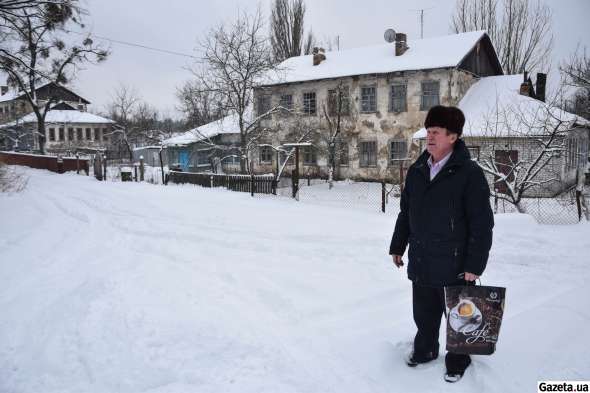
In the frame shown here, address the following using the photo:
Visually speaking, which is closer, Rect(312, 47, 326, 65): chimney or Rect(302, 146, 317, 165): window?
Rect(302, 146, 317, 165): window

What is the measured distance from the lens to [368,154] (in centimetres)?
2305

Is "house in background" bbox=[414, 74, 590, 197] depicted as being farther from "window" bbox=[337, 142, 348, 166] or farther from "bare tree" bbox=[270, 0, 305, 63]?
"bare tree" bbox=[270, 0, 305, 63]

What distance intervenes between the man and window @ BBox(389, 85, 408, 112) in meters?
19.7

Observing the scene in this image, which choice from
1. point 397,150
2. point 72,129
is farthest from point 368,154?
point 72,129

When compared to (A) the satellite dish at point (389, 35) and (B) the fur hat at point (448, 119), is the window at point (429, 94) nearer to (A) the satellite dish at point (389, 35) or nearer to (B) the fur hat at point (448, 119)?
(A) the satellite dish at point (389, 35)

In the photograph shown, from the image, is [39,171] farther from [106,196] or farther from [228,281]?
[228,281]

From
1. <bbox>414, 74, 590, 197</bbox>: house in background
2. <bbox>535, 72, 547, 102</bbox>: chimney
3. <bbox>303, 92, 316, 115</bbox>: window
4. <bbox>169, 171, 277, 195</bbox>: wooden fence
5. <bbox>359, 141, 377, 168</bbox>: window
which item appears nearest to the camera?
<bbox>169, 171, 277, 195</bbox>: wooden fence

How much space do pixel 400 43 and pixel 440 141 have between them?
21.7 metres

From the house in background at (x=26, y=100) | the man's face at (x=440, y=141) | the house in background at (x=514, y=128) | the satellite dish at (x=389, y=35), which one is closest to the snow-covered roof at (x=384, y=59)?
the satellite dish at (x=389, y=35)

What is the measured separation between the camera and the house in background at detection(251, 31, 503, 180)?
21281 millimetres

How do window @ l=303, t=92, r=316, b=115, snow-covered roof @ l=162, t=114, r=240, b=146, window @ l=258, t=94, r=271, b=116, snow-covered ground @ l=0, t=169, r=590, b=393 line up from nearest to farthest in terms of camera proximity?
1. snow-covered ground @ l=0, t=169, r=590, b=393
2. window @ l=303, t=92, r=316, b=115
3. snow-covered roof @ l=162, t=114, r=240, b=146
4. window @ l=258, t=94, r=271, b=116

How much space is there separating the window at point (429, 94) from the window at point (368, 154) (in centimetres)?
312

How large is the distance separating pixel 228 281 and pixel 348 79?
1980 cm

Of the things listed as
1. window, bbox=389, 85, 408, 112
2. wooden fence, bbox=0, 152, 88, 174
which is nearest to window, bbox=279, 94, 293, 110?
window, bbox=389, 85, 408, 112
